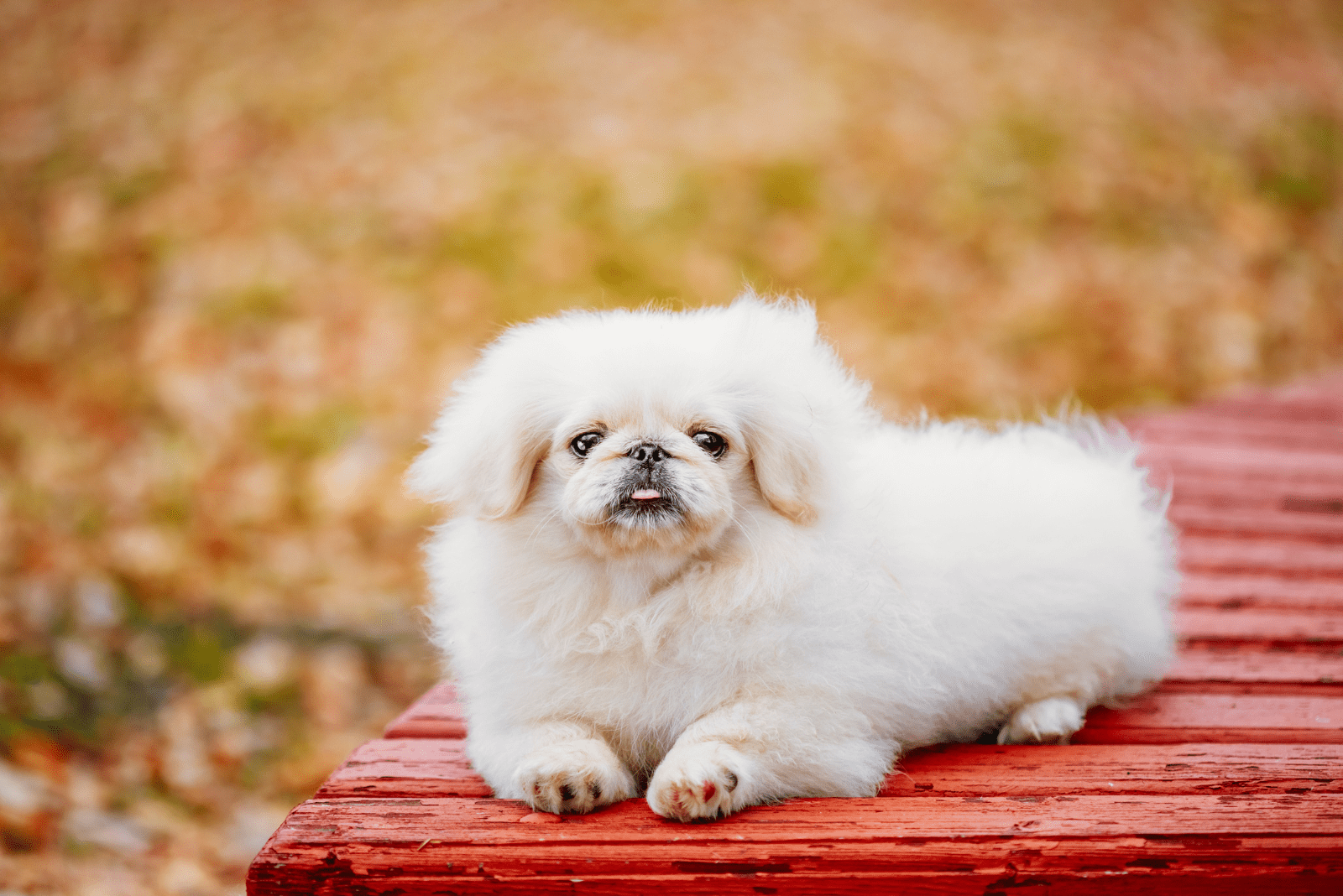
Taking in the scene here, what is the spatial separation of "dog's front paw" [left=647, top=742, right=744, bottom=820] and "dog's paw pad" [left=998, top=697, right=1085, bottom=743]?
73cm

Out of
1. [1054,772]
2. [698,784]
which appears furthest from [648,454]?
[1054,772]

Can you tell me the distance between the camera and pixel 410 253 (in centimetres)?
732

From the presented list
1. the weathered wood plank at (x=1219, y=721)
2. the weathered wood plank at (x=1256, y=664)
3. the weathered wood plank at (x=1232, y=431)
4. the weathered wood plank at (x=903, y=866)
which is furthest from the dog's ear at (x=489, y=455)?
the weathered wood plank at (x=1232, y=431)

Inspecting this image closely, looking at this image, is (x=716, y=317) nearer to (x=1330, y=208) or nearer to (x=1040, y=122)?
(x=1040, y=122)

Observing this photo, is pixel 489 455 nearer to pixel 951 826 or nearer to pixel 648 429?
pixel 648 429

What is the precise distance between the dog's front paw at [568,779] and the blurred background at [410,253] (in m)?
2.31

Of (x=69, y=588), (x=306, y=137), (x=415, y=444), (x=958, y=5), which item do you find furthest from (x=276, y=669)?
(x=958, y=5)

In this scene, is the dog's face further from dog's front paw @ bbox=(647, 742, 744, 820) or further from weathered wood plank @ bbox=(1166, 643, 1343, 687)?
weathered wood plank @ bbox=(1166, 643, 1343, 687)

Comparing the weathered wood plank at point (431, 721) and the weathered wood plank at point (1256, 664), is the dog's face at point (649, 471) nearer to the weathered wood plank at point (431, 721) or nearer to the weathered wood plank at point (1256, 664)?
the weathered wood plank at point (431, 721)

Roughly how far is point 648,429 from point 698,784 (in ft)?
2.08

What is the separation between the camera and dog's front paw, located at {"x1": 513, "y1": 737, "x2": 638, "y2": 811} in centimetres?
186

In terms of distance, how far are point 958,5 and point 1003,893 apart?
1027 centimetres

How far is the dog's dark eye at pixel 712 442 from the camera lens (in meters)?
2.01

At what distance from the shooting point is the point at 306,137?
815cm
